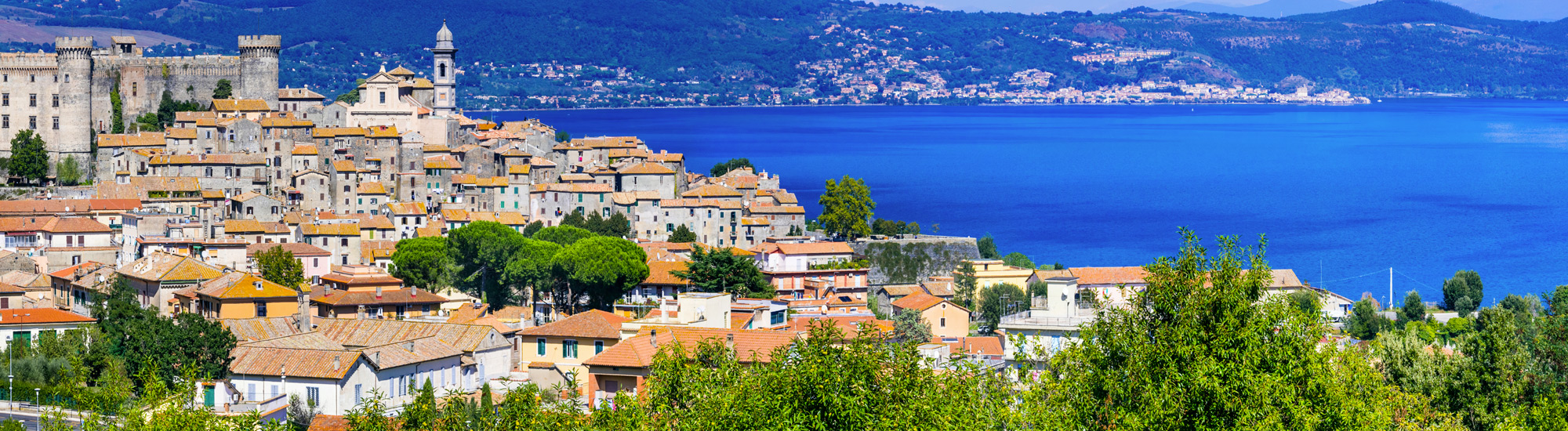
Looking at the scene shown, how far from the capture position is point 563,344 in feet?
107

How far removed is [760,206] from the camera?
66250 mm

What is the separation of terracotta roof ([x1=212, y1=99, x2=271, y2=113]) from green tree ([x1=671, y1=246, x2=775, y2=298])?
27426mm

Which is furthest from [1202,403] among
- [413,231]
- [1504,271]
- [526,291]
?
[1504,271]

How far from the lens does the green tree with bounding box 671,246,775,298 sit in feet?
148

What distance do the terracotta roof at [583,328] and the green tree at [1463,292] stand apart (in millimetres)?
33750

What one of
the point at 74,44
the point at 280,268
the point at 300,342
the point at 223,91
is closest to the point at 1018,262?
the point at 280,268

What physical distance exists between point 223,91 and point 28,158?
8.37 meters

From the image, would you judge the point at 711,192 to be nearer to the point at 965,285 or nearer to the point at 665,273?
the point at 965,285

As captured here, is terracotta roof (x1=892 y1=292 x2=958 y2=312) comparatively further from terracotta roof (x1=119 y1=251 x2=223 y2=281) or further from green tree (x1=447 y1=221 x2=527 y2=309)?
terracotta roof (x1=119 y1=251 x2=223 y2=281)

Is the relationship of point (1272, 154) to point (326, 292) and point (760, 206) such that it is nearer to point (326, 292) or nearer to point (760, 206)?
point (760, 206)

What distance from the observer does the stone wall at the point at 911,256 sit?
63250 mm

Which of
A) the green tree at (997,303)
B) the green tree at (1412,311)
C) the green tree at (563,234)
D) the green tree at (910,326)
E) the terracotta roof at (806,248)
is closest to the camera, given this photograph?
the green tree at (910,326)

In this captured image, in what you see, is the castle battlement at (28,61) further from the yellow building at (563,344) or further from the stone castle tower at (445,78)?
the yellow building at (563,344)

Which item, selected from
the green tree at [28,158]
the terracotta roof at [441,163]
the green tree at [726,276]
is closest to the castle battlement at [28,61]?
the green tree at [28,158]
